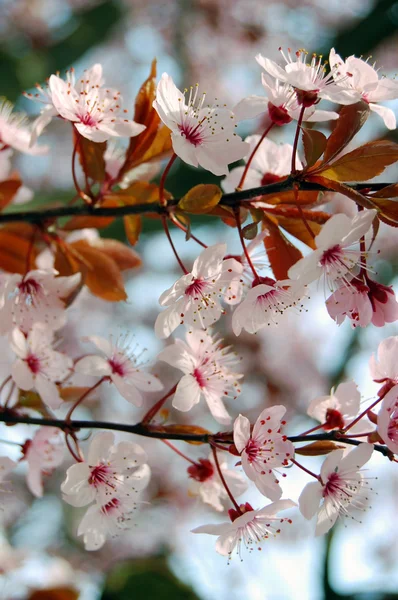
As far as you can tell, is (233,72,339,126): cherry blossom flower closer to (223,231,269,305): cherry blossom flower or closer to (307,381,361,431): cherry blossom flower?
(223,231,269,305): cherry blossom flower

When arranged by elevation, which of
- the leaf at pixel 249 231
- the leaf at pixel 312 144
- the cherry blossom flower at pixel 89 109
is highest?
the leaf at pixel 312 144

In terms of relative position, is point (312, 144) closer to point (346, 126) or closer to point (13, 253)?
point (346, 126)

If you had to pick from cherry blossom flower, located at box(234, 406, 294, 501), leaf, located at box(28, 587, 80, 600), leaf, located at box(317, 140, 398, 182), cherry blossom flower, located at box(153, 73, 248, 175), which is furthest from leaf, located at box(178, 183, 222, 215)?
leaf, located at box(28, 587, 80, 600)

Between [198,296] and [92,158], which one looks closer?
[198,296]

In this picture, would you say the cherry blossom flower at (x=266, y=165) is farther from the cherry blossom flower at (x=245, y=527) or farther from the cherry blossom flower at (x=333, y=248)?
the cherry blossom flower at (x=245, y=527)

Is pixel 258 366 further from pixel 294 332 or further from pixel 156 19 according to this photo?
pixel 156 19

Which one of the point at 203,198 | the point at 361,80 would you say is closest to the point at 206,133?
the point at 203,198

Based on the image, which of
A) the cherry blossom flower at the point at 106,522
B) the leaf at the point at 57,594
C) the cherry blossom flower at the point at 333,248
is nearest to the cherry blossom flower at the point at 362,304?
the cherry blossom flower at the point at 333,248
